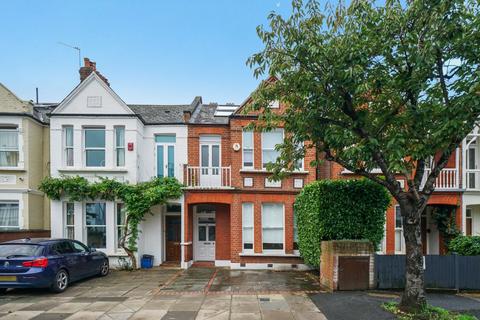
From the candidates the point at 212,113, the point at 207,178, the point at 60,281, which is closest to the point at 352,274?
the point at 207,178

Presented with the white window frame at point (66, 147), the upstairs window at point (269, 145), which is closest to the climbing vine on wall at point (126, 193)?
the white window frame at point (66, 147)

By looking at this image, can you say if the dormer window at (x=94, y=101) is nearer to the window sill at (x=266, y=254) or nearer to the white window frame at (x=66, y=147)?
the white window frame at (x=66, y=147)

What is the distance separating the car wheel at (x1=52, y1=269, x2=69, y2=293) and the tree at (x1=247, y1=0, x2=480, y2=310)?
26.4 feet

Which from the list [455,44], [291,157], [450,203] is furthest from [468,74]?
[450,203]

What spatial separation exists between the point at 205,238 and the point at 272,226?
3.59 meters

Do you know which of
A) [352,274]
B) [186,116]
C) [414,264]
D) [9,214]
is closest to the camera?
[414,264]

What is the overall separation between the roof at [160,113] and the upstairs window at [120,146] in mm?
1151

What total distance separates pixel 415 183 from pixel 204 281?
773cm

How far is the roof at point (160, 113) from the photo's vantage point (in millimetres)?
15402

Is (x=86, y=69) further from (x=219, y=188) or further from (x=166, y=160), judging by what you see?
(x=219, y=188)

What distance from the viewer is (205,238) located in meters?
15.5

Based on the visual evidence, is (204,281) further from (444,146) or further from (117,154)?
(444,146)

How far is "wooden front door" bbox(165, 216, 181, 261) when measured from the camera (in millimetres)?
15246

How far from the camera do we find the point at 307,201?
11.6m
